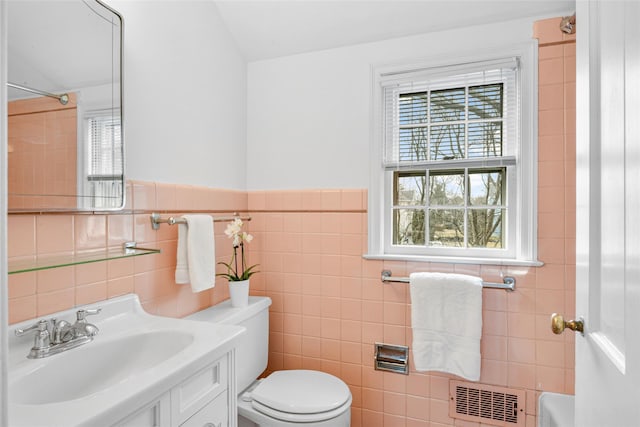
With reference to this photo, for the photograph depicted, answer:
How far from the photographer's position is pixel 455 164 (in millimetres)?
1848

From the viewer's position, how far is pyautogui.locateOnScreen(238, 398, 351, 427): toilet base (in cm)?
148

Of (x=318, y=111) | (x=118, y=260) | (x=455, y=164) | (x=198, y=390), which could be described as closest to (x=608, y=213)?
(x=198, y=390)

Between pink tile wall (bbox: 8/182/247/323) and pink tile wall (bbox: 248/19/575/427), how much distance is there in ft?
1.22

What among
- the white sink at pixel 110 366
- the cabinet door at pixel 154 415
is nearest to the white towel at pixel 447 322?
the white sink at pixel 110 366

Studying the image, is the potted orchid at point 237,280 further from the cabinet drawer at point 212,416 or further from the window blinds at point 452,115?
the window blinds at point 452,115

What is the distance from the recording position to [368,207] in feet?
6.31

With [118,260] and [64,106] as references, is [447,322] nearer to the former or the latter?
[118,260]

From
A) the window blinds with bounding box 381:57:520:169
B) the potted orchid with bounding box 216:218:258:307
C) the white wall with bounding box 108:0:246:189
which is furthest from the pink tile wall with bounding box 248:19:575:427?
the white wall with bounding box 108:0:246:189

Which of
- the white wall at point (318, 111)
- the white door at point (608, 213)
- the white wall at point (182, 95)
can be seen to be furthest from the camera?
the white wall at point (318, 111)

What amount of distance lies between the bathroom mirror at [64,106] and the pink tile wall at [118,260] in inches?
2.5

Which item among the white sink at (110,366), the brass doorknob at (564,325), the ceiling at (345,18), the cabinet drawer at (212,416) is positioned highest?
the ceiling at (345,18)

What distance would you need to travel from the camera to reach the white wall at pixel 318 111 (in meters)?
1.89

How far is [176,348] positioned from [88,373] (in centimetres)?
24

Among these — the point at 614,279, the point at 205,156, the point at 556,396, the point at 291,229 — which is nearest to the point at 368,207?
the point at 291,229
